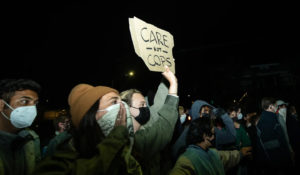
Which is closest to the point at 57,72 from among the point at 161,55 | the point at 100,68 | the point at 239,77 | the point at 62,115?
the point at 100,68

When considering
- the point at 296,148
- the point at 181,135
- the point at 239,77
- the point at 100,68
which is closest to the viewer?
the point at 181,135

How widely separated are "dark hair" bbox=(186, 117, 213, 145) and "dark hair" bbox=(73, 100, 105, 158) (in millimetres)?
1826

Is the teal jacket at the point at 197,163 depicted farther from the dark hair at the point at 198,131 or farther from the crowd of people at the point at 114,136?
the dark hair at the point at 198,131

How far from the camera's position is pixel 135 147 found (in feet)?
6.22

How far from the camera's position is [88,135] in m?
1.41

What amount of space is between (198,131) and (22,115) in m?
2.45

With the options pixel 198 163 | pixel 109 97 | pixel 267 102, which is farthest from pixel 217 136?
pixel 109 97

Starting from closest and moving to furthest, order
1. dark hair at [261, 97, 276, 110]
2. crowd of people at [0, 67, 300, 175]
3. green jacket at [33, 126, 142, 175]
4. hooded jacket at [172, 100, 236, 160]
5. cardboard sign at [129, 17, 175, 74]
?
green jacket at [33, 126, 142, 175]
crowd of people at [0, 67, 300, 175]
cardboard sign at [129, 17, 175, 74]
hooded jacket at [172, 100, 236, 160]
dark hair at [261, 97, 276, 110]

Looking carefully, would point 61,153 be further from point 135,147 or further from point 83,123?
point 135,147

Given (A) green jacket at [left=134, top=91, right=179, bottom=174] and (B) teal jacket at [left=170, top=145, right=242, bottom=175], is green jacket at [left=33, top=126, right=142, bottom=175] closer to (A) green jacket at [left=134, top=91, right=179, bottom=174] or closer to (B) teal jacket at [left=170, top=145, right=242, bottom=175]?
(A) green jacket at [left=134, top=91, right=179, bottom=174]

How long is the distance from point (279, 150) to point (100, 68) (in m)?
10.8

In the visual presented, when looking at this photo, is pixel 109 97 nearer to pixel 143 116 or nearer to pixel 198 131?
pixel 143 116

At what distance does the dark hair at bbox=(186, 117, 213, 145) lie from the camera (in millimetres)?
2898

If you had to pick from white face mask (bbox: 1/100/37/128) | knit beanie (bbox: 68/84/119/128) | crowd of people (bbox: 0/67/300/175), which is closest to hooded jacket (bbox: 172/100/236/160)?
crowd of people (bbox: 0/67/300/175)
